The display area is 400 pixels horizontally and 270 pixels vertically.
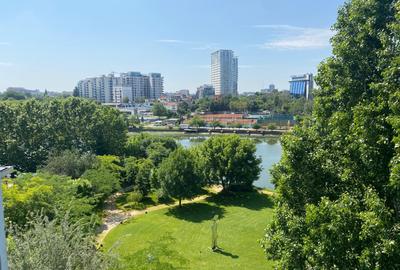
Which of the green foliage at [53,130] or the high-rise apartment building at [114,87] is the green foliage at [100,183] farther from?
the high-rise apartment building at [114,87]

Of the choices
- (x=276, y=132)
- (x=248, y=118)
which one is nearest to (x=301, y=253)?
(x=276, y=132)

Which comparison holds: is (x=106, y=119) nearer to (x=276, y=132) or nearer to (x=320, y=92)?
(x=320, y=92)

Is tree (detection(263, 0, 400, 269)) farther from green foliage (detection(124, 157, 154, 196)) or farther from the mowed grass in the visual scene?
green foliage (detection(124, 157, 154, 196))

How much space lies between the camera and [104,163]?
27266 millimetres

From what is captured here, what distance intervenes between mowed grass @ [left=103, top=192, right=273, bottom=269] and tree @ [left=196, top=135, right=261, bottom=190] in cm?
132

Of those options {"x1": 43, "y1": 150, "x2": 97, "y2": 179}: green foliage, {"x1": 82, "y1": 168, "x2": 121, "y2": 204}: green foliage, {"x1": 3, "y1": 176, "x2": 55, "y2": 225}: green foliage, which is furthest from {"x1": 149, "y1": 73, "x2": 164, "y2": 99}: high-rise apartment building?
{"x1": 3, "y1": 176, "x2": 55, "y2": 225}: green foliage

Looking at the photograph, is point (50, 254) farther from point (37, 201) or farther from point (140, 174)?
point (140, 174)

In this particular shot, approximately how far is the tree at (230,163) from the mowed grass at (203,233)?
1318 mm

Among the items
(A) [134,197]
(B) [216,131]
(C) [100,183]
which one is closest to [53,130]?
(A) [134,197]

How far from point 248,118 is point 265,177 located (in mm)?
56127

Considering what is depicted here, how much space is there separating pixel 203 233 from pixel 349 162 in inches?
534

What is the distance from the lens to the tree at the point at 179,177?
923 inches

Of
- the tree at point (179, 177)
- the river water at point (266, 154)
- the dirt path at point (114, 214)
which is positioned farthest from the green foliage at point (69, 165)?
the river water at point (266, 154)

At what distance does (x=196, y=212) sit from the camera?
23516 mm
